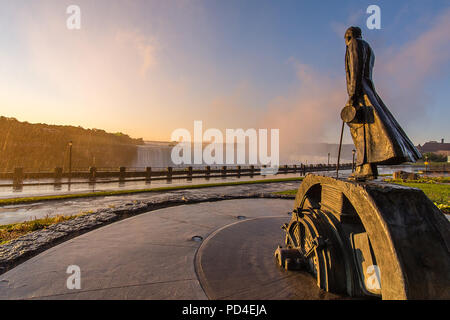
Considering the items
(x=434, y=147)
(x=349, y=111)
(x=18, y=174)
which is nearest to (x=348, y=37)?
(x=349, y=111)

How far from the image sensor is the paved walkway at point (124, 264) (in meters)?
3.02

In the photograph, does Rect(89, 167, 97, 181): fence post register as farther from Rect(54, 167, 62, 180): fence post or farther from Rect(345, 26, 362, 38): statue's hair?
Rect(345, 26, 362, 38): statue's hair

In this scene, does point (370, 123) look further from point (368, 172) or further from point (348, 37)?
point (348, 37)

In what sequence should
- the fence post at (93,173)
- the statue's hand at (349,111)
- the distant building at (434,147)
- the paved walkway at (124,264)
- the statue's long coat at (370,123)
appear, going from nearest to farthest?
the statue's long coat at (370,123), the paved walkway at (124,264), the statue's hand at (349,111), the fence post at (93,173), the distant building at (434,147)

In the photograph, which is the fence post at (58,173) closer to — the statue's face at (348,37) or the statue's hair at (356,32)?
the statue's face at (348,37)

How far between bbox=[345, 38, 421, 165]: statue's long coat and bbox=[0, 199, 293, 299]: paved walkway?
8.97 ft

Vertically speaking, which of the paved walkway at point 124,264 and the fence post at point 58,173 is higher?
the fence post at point 58,173

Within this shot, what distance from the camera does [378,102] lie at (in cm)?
326

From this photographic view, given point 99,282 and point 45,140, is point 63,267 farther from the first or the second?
point 45,140

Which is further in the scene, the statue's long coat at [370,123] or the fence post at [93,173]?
the fence post at [93,173]

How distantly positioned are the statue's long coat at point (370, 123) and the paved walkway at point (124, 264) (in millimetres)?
2735

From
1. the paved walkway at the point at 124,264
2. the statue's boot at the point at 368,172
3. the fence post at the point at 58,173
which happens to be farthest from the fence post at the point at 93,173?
the statue's boot at the point at 368,172
